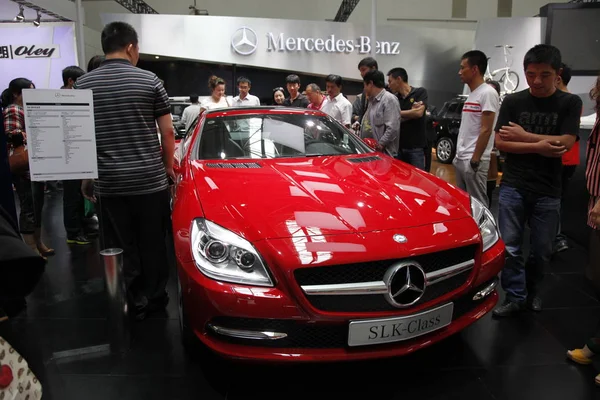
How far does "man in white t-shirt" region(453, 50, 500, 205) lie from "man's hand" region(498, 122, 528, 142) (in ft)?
2.05

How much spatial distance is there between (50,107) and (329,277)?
5.34 ft

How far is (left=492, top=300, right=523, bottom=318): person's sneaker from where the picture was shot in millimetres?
2598

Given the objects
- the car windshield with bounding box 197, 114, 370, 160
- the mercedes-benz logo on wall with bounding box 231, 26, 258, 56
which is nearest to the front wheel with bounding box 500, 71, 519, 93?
the mercedes-benz logo on wall with bounding box 231, 26, 258, 56

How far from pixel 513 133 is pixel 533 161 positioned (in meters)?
0.19

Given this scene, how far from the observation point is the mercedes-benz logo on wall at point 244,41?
10102mm

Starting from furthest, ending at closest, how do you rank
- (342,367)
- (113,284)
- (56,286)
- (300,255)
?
1. (56,286)
2. (113,284)
3. (342,367)
4. (300,255)

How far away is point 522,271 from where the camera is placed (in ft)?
8.48

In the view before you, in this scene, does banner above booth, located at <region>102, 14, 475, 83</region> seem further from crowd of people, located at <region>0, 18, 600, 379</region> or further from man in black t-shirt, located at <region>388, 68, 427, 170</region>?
crowd of people, located at <region>0, 18, 600, 379</region>

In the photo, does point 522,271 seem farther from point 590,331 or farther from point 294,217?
point 294,217

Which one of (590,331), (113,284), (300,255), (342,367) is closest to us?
(300,255)

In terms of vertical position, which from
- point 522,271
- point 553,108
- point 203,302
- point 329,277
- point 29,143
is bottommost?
point 522,271

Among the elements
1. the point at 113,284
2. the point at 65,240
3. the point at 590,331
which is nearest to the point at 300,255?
the point at 113,284

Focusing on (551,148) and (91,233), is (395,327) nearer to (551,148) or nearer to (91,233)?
(551,148)

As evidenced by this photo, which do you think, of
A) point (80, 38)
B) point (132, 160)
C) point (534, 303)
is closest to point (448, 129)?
point (534, 303)
